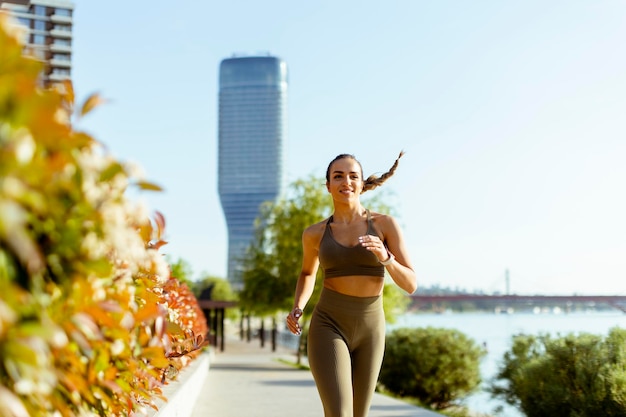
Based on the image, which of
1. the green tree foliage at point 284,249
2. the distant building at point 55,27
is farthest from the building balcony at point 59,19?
the green tree foliage at point 284,249

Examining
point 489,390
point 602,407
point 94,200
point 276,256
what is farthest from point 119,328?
point 276,256

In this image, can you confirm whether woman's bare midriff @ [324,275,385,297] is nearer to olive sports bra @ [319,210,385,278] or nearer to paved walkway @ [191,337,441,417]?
olive sports bra @ [319,210,385,278]

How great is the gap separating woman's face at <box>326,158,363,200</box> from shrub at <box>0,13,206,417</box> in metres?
2.36

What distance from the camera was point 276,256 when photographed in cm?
2770

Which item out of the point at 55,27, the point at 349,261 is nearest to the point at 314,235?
the point at 349,261

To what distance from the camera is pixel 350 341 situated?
15.6ft

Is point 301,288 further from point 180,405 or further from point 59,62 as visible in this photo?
point 59,62

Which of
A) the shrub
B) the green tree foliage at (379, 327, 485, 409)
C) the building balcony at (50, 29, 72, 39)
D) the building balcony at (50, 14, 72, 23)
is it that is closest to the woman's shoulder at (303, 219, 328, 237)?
the shrub

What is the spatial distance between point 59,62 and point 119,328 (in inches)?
4618

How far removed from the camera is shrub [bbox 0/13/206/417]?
1782 millimetres

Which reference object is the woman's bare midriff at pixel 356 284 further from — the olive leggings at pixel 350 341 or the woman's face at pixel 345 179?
the woman's face at pixel 345 179

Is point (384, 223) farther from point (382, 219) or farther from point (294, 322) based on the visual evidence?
point (294, 322)

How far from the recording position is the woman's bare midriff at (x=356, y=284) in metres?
4.80

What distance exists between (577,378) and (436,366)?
23.2ft
